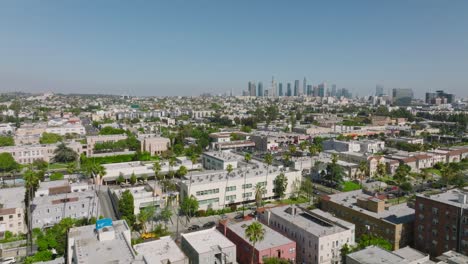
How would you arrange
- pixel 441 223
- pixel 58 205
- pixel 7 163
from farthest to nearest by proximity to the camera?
pixel 7 163 < pixel 58 205 < pixel 441 223

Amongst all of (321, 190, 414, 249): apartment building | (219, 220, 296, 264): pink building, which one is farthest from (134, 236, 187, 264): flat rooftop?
(321, 190, 414, 249): apartment building

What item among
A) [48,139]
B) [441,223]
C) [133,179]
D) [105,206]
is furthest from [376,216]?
[48,139]

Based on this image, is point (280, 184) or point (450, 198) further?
point (280, 184)

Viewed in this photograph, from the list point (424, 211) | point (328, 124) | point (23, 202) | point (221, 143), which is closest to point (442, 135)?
point (328, 124)

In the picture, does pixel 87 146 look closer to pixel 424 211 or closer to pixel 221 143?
pixel 221 143

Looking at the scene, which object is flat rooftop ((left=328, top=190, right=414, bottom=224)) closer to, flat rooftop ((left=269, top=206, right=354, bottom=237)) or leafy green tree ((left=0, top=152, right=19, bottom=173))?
flat rooftop ((left=269, top=206, right=354, bottom=237))

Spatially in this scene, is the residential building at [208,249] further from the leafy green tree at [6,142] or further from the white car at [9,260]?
the leafy green tree at [6,142]

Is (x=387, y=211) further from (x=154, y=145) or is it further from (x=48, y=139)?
(x=48, y=139)

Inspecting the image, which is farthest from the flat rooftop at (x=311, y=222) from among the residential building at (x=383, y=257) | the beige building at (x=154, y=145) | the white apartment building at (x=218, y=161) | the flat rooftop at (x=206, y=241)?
the beige building at (x=154, y=145)
